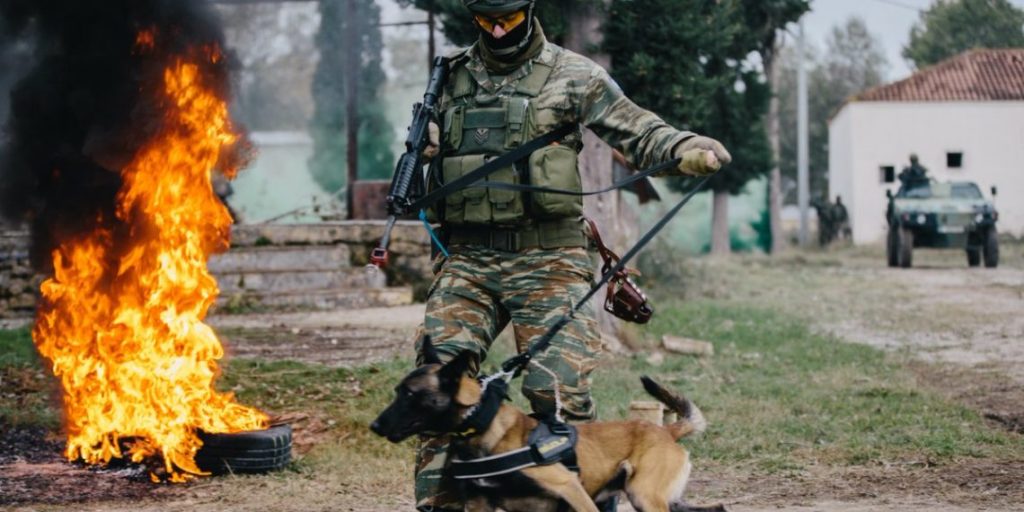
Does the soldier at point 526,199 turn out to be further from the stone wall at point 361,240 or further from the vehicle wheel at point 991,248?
the vehicle wheel at point 991,248

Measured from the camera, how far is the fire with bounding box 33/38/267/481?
7.54m

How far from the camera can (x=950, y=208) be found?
2612 centimetres

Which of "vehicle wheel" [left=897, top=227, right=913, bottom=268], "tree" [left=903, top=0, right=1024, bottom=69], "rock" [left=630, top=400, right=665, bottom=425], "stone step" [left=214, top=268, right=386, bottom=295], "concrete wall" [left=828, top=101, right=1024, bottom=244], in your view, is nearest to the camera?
"rock" [left=630, top=400, right=665, bottom=425]

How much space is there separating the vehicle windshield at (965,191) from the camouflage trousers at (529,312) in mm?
23248

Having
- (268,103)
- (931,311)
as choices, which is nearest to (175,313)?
(931,311)

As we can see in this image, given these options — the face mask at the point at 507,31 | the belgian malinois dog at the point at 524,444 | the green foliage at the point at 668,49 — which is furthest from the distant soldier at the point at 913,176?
the belgian malinois dog at the point at 524,444

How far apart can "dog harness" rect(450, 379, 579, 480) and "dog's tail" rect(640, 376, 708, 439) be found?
2.06 feet

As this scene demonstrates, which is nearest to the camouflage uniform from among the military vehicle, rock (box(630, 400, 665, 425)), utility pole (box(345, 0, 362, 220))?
rock (box(630, 400, 665, 425))

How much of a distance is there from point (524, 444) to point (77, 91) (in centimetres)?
452

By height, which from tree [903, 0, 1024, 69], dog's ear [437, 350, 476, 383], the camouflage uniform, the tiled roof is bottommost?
dog's ear [437, 350, 476, 383]

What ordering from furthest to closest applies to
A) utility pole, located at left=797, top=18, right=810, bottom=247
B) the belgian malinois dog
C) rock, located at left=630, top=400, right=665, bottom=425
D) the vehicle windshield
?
utility pole, located at left=797, top=18, right=810, bottom=247
the vehicle windshield
rock, located at left=630, top=400, right=665, bottom=425
the belgian malinois dog

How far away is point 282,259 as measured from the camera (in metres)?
16.0

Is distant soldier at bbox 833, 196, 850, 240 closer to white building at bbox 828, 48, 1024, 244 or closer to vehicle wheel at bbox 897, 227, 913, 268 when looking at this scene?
white building at bbox 828, 48, 1024, 244

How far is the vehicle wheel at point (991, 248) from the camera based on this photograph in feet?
85.0
